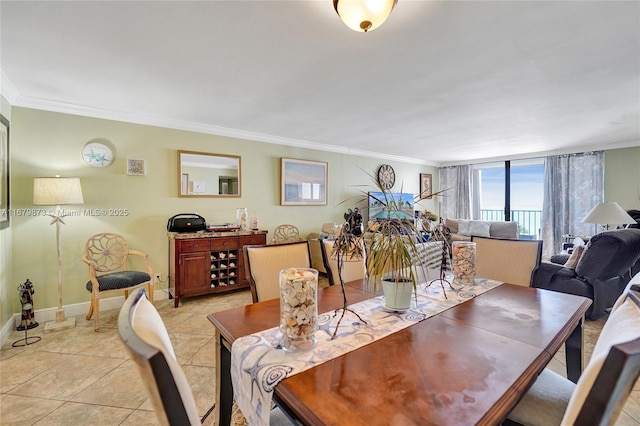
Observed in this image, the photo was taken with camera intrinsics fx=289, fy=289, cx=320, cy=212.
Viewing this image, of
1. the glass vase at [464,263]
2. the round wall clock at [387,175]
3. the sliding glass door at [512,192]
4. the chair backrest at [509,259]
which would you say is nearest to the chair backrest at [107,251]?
the glass vase at [464,263]

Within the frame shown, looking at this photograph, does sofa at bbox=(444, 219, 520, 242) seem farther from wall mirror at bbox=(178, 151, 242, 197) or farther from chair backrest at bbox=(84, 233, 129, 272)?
chair backrest at bbox=(84, 233, 129, 272)

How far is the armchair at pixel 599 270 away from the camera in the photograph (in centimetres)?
263

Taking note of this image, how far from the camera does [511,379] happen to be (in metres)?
0.81

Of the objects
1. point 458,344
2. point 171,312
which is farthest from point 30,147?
point 458,344

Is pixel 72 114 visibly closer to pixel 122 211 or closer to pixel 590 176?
pixel 122 211

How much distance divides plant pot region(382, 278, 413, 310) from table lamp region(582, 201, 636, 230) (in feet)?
14.1

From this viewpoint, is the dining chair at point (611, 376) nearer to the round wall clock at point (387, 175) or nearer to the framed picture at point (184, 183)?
the framed picture at point (184, 183)

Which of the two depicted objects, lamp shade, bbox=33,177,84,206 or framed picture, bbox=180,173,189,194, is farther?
framed picture, bbox=180,173,189,194

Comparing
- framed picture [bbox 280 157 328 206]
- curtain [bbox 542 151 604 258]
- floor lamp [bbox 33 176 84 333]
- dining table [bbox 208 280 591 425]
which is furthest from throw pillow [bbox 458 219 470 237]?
floor lamp [bbox 33 176 84 333]

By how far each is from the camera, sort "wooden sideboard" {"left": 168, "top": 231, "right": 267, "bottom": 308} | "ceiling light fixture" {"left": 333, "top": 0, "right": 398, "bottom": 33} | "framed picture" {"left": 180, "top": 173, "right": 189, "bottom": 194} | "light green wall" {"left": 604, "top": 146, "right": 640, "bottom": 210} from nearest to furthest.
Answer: "ceiling light fixture" {"left": 333, "top": 0, "right": 398, "bottom": 33}, "wooden sideboard" {"left": 168, "top": 231, "right": 267, "bottom": 308}, "framed picture" {"left": 180, "top": 173, "right": 189, "bottom": 194}, "light green wall" {"left": 604, "top": 146, "right": 640, "bottom": 210}

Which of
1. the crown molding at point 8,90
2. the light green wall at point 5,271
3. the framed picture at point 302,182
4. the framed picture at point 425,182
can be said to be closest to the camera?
the crown molding at point 8,90

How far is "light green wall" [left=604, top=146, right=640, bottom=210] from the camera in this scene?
16.1ft

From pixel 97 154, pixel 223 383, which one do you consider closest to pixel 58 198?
pixel 97 154

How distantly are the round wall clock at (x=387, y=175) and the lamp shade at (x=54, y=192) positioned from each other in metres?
5.04
